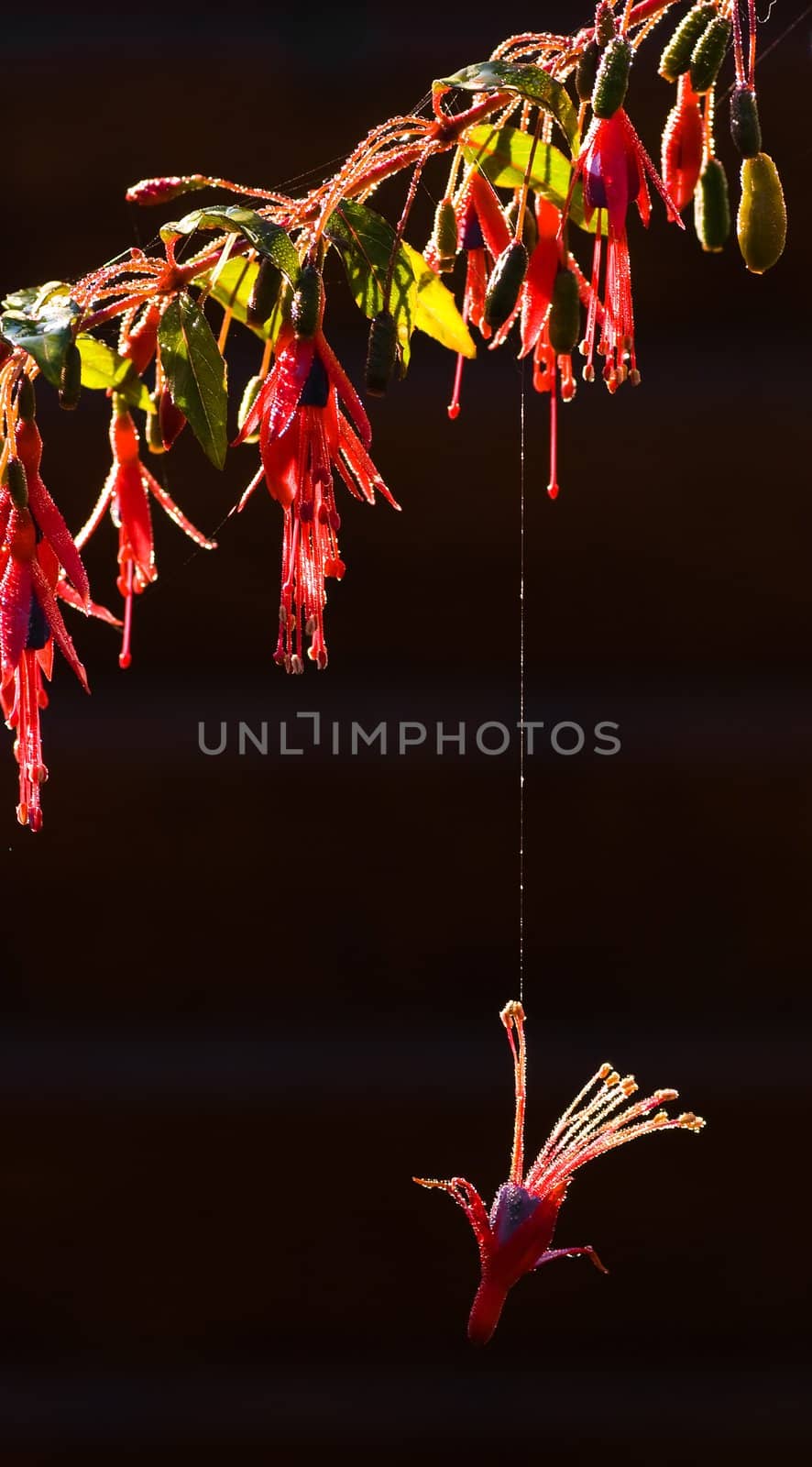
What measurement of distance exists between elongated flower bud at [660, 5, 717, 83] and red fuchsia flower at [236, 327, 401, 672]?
14 cm

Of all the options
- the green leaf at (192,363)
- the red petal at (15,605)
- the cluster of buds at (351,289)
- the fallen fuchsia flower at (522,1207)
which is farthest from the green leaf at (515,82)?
the fallen fuchsia flower at (522,1207)

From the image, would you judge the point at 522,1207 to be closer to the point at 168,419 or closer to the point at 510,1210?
the point at 510,1210

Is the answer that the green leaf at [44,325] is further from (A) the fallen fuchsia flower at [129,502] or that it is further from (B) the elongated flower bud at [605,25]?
(B) the elongated flower bud at [605,25]

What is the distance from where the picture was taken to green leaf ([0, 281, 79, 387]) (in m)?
0.46

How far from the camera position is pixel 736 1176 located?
1307 mm

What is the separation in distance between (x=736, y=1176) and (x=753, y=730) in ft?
1.32

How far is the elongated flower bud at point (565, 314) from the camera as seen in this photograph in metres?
0.50

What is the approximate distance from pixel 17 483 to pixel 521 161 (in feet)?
0.74

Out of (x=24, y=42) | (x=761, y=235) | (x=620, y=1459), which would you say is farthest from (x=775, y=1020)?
(x=24, y=42)

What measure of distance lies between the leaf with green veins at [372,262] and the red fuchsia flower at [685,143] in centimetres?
10

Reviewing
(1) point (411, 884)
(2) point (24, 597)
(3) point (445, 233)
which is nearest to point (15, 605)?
(2) point (24, 597)

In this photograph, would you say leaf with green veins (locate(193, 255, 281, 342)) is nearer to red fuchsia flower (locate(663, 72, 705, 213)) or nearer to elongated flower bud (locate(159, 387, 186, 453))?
elongated flower bud (locate(159, 387, 186, 453))

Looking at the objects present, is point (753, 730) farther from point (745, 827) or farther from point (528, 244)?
point (528, 244)

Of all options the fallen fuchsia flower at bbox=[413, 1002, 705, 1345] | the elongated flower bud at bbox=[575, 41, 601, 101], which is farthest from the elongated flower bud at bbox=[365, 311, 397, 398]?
the fallen fuchsia flower at bbox=[413, 1002, 705, 1345]
